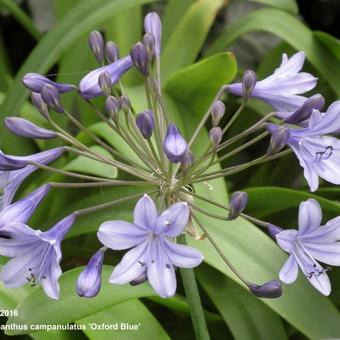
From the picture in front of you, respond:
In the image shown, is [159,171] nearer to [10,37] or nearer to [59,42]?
[59,42]

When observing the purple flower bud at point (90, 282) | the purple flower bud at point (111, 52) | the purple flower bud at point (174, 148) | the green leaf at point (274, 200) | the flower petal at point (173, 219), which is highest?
the purple flower bud at point (174, 148)

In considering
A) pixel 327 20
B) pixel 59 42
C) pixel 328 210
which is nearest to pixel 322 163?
pixel 328 210

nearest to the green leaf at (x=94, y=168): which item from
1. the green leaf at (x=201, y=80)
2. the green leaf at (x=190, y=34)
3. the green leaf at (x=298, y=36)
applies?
the green leaf at (x=201, y=80)

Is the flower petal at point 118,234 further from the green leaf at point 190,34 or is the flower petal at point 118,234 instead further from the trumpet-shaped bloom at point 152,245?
the green leaf at point 190,34

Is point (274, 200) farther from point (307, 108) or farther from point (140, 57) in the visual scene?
point (140, 57)

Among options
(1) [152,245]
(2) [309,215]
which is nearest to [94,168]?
(1) [152,245]

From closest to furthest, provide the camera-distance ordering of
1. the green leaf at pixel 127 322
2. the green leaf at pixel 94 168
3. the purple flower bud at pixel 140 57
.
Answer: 1. the purple flower bud at pixel 140 57
2. the green leaf at pixel 127 322
3. the green leaf at pixel 94 168

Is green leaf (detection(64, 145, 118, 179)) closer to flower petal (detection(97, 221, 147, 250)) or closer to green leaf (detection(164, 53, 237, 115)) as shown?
green leaf (detection(164, 53, 237, 115))
